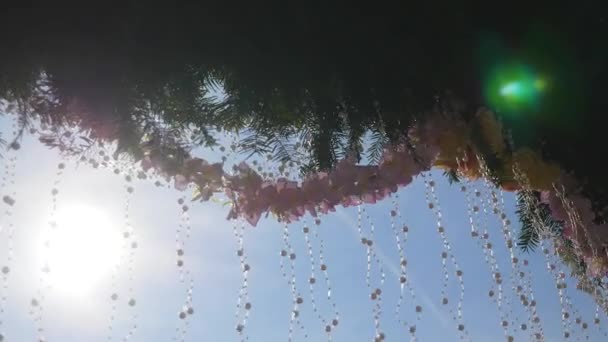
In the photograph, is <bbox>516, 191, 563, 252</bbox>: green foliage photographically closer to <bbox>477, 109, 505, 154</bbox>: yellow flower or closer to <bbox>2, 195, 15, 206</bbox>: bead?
<bbox>477, 109, 505, 154</bbox>: yellow flower

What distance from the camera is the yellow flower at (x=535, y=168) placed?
2.14m

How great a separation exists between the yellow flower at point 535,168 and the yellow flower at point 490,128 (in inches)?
3.1

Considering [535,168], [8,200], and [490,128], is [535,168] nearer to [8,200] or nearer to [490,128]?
[490,128]

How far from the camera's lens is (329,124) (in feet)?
7.14

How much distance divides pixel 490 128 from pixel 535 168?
230 millimetres

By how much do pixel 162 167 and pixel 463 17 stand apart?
1156 millimetres

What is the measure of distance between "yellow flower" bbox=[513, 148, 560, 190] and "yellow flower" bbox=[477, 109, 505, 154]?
0.08m

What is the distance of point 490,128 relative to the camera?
2.12 m

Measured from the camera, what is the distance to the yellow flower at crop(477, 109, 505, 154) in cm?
210

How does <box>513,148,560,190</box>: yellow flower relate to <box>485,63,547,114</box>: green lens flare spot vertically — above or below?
below

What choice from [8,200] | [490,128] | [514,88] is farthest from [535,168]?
[8,200]

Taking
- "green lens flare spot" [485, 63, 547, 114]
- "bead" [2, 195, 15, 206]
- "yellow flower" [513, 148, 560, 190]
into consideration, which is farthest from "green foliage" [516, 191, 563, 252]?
"bead" [2, 195, 15, 206]

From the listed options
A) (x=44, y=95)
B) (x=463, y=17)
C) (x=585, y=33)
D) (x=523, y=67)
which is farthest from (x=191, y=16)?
(x=585, y=33)

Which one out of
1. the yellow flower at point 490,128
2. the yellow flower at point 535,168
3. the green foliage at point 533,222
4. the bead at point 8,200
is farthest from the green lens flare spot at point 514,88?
the bead at point 8,200
